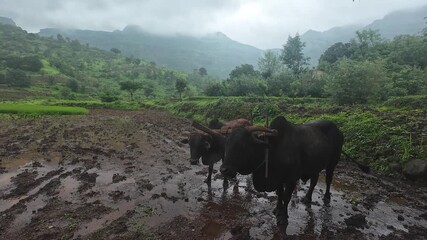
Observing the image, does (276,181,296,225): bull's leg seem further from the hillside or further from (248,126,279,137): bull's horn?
the hillside

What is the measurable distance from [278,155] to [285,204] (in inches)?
47.9

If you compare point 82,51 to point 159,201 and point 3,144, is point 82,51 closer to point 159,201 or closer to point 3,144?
point 3,144

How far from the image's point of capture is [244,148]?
6.30 meters

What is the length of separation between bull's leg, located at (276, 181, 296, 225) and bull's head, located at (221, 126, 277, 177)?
1.02 meters

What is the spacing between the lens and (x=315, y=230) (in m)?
6.83

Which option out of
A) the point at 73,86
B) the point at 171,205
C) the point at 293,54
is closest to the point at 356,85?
the point at 171,205

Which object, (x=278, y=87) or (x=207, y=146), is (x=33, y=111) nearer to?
(x=278, y=87)

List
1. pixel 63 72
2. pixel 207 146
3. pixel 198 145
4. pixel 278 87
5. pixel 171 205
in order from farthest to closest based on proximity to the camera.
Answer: pixel 63 72 < pixel 278 87 < pixel 198 145 < pixel 207 146 < pixel 171 205

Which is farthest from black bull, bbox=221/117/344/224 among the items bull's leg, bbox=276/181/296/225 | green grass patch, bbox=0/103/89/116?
green grass patch, bbox=0/103/89/116

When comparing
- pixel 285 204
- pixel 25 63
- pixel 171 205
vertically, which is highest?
pixel 25 63

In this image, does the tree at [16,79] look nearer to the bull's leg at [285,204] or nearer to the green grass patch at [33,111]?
the green grass patch at [33,111]

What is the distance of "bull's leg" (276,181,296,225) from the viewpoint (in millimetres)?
6875

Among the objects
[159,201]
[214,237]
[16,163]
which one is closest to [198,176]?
[159,201]

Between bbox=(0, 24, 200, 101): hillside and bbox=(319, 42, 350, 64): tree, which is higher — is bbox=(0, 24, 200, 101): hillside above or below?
below
